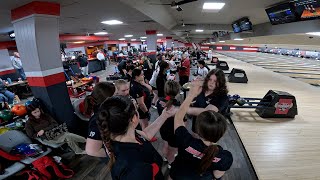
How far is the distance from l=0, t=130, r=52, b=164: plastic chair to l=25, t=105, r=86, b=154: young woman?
0.43 ft

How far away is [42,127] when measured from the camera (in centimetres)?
319

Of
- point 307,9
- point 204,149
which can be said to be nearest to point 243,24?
point 307,9

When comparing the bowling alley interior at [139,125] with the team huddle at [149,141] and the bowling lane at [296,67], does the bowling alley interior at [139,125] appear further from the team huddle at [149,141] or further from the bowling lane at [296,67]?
the bowling lane at [296,67]

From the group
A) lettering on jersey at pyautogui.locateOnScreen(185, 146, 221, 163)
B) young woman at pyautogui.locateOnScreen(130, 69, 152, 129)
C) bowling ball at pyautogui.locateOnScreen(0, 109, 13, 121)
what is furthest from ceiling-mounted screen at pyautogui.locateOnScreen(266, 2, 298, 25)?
bowling ball at pyautogui.locateOnScreen(0, 109, 13, 121)

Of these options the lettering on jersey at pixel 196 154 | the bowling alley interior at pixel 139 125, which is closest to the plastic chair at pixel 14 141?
the bowling alley interior at pixel 139 125

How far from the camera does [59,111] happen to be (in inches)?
137

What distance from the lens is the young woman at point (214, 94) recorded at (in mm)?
2256

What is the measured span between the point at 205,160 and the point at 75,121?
3.15 meters

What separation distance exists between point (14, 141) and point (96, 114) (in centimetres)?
230

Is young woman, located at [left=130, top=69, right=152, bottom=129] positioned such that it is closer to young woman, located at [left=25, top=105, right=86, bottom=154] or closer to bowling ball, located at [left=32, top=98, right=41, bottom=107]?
young woman, located at [left=25, top=105, right=86, bottom=154]

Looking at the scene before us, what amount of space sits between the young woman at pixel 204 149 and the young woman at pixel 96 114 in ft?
2.13

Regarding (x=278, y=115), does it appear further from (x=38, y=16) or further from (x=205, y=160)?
(x=38, y=16)

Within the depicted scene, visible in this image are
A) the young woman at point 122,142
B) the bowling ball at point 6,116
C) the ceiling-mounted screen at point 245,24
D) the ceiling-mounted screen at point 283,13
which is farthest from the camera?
the ceiling-mounted screen at point 245,24

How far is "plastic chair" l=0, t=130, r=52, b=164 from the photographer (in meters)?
2.81
